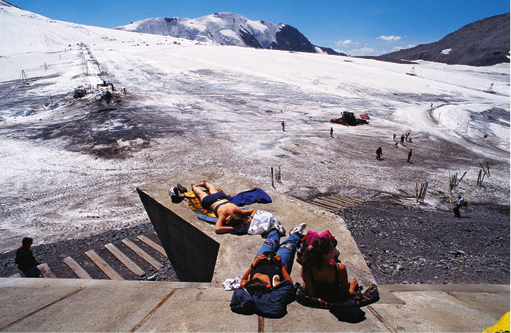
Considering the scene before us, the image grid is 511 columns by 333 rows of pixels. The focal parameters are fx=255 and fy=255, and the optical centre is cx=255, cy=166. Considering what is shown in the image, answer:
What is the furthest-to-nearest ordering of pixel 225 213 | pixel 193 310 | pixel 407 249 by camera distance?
pixel 407 249
pixel 225 213
pixel 193 310

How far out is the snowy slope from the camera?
12.5m

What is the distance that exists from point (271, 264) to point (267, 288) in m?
0.42

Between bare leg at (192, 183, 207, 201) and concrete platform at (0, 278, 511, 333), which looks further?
bare leg at (192, 183, 207, 201)

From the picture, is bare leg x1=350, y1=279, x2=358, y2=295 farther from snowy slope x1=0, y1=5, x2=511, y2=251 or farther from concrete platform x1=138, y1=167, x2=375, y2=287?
snowy slope x1=0, y1=5, x2=511, y2=251

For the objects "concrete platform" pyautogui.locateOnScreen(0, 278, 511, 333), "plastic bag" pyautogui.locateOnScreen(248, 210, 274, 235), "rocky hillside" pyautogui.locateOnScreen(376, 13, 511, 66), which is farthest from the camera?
"rocky hillside" pyautogui.locateOnScreen(376, 13, 511, 66)

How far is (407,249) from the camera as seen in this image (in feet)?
25.8

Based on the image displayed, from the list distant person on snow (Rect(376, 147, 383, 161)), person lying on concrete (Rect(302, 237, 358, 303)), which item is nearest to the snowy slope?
distant person on snow (Rect(376, 147, 383, 161))

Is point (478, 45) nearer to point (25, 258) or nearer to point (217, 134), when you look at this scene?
point (217, 134)

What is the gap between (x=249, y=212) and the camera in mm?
5520

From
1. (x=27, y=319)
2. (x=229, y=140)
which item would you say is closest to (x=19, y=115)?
(x=229, y=140)

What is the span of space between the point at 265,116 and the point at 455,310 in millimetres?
24901

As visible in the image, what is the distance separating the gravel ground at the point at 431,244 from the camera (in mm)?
6723

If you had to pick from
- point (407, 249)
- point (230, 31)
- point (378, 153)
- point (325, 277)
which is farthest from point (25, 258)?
point (230, 31)

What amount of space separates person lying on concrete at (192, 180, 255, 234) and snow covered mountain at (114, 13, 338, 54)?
483 feet
